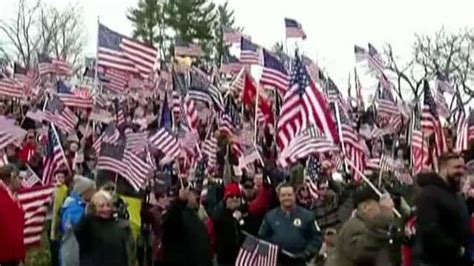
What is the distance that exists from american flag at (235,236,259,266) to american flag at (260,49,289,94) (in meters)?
7.83

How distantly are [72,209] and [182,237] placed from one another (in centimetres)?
142

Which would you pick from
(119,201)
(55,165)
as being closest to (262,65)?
(55,165)

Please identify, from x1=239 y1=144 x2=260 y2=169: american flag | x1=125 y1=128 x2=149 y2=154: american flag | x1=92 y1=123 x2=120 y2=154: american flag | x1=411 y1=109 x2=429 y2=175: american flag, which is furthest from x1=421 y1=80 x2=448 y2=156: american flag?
x1=239 y1=144 x2=260 y2=169: american flag

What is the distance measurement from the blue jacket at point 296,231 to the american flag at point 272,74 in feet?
27.8

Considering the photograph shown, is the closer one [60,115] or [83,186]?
[83,186]

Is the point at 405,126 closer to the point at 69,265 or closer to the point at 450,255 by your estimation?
the point at 69,265

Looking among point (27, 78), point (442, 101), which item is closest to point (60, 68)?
point (27, 78)

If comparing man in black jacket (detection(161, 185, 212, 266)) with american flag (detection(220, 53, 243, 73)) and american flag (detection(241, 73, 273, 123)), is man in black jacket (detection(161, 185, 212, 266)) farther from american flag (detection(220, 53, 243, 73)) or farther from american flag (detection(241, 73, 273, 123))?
american flag (detection(220, 53, 243, 73))

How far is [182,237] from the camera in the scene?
1510 cm

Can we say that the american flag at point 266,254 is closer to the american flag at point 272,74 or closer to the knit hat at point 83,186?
the knit hat at point 83,186

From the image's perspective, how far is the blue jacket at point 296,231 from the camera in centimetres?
1464

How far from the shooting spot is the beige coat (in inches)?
469

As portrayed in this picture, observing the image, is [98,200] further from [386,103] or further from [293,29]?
[386,103]

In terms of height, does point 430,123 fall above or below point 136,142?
above
